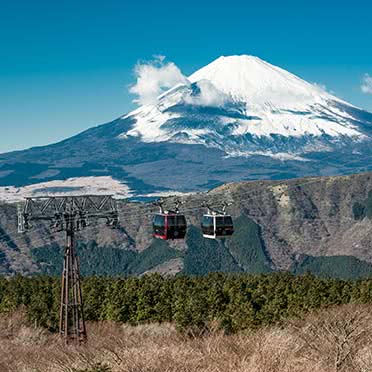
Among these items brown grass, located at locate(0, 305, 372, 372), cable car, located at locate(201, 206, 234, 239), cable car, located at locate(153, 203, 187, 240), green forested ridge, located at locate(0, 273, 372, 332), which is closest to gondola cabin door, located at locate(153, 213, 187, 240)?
cable car, located at locate(153, 203, 187, 240)

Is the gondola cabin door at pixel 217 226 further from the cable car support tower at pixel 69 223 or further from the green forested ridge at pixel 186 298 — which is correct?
the green forested ridge at pixel 186 298

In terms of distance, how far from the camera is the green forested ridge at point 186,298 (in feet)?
283

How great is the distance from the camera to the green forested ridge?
86.3 metres

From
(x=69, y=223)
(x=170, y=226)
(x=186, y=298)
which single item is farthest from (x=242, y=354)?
(x=186, y=298)

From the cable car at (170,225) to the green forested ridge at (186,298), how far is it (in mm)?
42787

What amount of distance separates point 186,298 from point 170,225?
51402 mm

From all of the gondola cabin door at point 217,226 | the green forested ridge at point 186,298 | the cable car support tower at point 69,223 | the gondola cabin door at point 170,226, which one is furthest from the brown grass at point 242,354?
the green forested ridge at point 186,298

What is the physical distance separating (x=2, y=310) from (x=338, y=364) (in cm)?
8206

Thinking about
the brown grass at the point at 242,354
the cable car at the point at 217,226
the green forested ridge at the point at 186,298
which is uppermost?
the cable car at the point at 217,226

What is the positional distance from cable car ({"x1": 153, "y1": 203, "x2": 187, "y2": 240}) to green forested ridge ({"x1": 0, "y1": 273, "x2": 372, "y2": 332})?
42.8 m

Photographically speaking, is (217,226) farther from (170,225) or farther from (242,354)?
(242,354)

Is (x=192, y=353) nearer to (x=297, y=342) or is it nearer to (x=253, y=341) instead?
(x=253, y=341)

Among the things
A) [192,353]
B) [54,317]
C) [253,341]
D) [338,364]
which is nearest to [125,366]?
[192,353]

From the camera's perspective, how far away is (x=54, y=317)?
8925 cm
